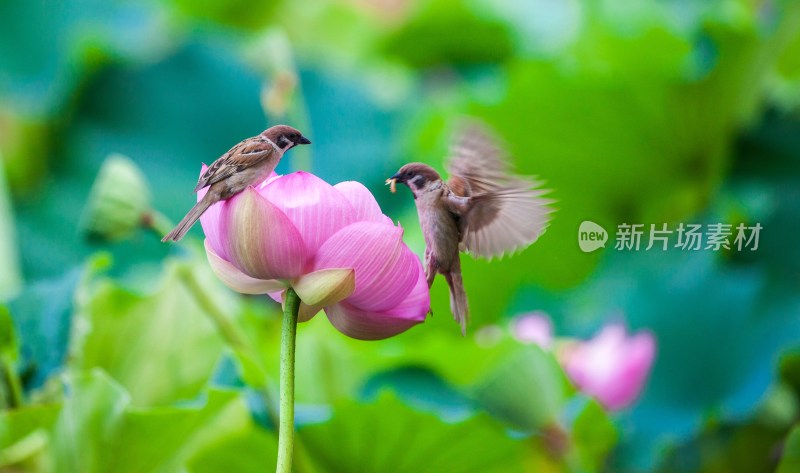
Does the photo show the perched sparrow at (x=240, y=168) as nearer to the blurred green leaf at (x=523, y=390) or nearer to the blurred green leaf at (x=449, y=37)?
the blurred green leaf at (x=523, y=390)

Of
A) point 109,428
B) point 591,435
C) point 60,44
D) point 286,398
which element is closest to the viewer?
point 286,398

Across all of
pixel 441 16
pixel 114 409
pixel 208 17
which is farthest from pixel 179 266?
pixel 208 17

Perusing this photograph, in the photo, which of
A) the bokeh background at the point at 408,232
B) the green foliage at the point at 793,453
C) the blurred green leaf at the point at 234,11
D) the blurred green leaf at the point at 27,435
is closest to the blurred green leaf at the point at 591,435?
the bokeh background at the point at 408,232

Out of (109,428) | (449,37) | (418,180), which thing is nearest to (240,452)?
(109,428)

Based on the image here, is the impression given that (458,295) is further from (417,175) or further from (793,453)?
(793,453)

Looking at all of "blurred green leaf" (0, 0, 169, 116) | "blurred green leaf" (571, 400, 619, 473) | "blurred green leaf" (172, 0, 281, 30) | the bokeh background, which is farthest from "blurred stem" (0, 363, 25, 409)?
"blurred green leaf" (172, 0, 281, 30)

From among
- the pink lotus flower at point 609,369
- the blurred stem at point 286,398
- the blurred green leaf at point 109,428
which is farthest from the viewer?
the pink lotus flower at point 609,369

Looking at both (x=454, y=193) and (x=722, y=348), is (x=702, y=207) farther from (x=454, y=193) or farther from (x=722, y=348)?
(x=454, y=193)
